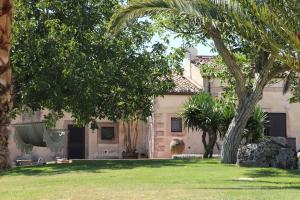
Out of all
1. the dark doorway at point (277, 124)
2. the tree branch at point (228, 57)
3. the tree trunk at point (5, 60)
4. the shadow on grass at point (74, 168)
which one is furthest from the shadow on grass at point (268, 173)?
the dark doorway at point (277, 124)

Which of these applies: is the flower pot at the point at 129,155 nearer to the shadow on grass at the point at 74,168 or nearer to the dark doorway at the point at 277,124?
the dark doorway at the point at 277,124

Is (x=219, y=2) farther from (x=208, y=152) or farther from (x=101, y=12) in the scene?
(x=208, y=152)

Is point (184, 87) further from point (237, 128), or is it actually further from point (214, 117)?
point (237, 128)

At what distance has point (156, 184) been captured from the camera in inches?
418

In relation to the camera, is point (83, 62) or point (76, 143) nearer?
point (83, 62)

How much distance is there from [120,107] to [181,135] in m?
9.98

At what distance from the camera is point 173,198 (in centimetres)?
848

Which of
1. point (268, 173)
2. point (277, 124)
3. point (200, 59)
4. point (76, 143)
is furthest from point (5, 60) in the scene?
point (200, 59)

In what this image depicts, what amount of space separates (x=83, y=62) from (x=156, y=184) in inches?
310

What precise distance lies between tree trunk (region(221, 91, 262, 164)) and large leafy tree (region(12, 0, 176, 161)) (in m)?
4.50

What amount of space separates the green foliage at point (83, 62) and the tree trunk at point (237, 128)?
451 centimetres

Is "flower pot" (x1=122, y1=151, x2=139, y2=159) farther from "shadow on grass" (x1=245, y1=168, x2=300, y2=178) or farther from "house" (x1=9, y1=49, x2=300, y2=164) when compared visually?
"shadow on grass" (x1=245, y1=168, x2=300, y2=178)

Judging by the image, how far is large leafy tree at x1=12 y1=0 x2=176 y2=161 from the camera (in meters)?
17.6

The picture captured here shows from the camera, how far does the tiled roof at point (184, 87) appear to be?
2983 centimetres
